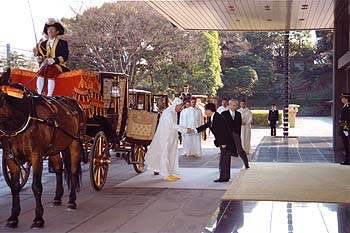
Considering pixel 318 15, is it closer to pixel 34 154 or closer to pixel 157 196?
pixel 157 196

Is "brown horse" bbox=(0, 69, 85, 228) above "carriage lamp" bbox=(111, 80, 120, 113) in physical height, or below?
below

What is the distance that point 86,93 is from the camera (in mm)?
8875

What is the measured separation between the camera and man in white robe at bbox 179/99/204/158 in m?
15.6

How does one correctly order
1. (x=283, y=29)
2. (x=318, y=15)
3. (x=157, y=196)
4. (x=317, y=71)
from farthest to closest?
(x=317, y=71) < (x=283, y=29) < (x=318, y=15) < (x=157, y=196)

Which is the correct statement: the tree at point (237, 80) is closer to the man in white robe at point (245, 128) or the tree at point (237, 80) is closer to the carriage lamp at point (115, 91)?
the man in white robe at point (245, 128)

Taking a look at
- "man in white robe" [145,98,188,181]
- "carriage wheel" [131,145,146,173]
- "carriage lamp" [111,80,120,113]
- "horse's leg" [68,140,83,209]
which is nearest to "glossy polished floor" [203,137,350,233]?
"horse's leg" [68,140,83,209]

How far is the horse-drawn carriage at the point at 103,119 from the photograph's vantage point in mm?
8656

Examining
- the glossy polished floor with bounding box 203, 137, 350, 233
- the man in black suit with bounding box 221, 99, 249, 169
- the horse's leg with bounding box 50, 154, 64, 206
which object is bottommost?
the glossy polished floor with bounding box 203, 137, 350, 233

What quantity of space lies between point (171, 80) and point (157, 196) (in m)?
23.9

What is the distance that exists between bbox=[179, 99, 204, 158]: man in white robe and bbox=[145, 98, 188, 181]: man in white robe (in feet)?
16.1

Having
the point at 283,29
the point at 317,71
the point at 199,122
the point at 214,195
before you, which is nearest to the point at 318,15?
the point at 283,29

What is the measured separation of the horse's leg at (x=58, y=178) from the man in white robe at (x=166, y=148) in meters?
2.65

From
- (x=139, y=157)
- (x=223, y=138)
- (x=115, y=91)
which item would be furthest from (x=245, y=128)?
(x=115, y=91)

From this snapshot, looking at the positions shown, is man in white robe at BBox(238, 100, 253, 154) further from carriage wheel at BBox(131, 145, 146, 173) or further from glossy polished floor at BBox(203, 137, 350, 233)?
glossy polished floor at BBox(203, 137, 350, 233)
